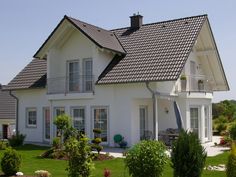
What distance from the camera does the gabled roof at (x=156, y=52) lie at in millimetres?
19672

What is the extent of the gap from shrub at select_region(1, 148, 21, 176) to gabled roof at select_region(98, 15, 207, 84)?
8841mm

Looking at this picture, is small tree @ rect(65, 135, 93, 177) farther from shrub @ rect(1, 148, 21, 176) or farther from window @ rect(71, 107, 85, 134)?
window @ rect(71, 107, 85, 134)

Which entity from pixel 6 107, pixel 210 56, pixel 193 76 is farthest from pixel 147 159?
pixel 6 107

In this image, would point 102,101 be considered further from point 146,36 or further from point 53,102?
point 146,36

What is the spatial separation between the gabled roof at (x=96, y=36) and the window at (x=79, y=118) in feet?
12.5

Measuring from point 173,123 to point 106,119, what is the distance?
12.2 feet

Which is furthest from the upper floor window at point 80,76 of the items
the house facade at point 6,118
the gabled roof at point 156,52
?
the house facade at point 6,118

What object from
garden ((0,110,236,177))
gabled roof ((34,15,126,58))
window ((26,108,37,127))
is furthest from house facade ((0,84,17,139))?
garden ((0,110,236,177))

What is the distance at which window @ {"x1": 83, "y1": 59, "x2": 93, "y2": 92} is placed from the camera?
866 inches

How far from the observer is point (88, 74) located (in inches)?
878

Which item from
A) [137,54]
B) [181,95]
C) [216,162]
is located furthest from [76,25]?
[216,162]

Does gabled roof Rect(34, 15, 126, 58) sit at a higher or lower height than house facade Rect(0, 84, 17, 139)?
higher

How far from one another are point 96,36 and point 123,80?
11.6ft

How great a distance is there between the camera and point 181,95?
21156mm
